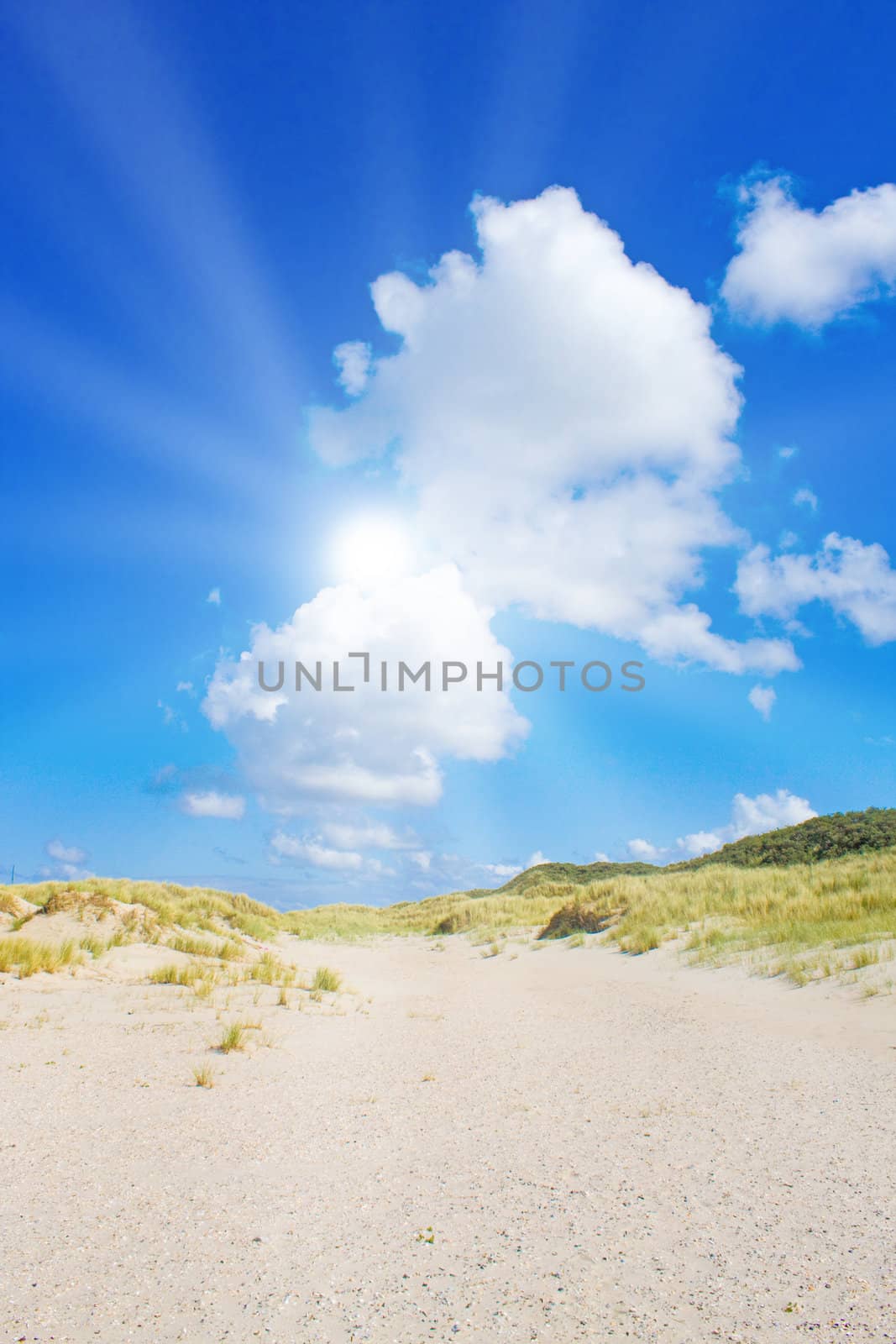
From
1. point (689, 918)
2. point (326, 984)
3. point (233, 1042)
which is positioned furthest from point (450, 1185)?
point (689, 918)

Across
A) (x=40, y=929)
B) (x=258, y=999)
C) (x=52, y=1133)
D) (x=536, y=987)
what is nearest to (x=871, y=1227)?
(x=52, y=1133)

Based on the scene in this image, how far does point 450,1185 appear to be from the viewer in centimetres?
434

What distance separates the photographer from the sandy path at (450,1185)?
299 centimetres

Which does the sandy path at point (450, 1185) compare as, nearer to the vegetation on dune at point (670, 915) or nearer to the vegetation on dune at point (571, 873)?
the vegetation on dune at point (670, 915)

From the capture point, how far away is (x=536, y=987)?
47.8 feet

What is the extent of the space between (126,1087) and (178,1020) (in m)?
3.04

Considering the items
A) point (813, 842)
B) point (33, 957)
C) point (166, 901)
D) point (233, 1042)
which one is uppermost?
point (813, 842)

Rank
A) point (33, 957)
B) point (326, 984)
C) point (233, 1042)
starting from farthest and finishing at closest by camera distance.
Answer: point (326, 984), point (33, 957), point (233, 1042)

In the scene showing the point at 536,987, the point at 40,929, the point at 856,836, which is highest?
the point at 856,836

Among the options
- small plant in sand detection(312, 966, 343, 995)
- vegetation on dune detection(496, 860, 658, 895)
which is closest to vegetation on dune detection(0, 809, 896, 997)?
small plant in sand detection(312, 966, 343, 995)

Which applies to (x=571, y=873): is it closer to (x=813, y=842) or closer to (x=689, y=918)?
(x=813, y=842)

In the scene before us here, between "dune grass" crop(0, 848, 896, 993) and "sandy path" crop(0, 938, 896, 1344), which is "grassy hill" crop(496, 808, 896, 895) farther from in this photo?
"sandy path" crop(0, 938, 896, 1344)

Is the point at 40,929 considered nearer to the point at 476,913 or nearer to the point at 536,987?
the point at 536,987

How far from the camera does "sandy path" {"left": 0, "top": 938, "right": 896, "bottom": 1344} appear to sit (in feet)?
9.80
